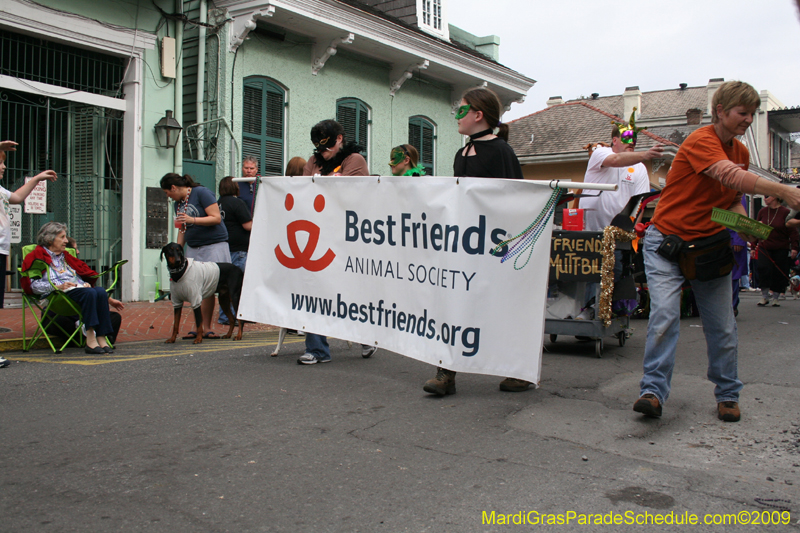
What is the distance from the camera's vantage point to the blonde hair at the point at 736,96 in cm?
402

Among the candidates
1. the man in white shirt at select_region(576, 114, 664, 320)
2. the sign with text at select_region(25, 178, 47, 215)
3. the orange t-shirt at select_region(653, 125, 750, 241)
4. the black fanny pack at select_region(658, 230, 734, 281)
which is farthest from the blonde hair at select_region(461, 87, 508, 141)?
the sign with text at select_region(25, 178, 47, 215)

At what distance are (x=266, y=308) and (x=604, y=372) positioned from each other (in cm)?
292

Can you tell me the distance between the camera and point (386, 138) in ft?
55.5

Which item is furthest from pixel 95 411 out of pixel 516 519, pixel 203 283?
pixel 203 283

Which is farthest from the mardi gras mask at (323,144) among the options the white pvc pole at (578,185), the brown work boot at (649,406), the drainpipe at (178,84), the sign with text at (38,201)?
the drainpipe at (178,84)

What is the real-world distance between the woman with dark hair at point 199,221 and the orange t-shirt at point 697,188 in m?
5.20

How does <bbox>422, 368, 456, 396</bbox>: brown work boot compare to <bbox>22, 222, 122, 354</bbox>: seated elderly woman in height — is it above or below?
below

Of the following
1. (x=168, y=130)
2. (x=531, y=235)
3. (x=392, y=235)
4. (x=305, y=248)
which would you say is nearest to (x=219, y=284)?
(x=305, y=248)

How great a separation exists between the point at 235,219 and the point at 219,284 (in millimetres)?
1015

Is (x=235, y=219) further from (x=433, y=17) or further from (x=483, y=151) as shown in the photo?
(x=433, y=17)

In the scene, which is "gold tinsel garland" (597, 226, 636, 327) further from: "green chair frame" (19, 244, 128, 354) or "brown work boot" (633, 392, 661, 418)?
"green chair frame" (19, 244, 128, 354)

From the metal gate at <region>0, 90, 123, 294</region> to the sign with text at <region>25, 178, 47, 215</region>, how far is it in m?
0.22

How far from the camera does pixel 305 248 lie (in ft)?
19.4

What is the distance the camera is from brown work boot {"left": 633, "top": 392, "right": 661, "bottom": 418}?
4098 millimetres
